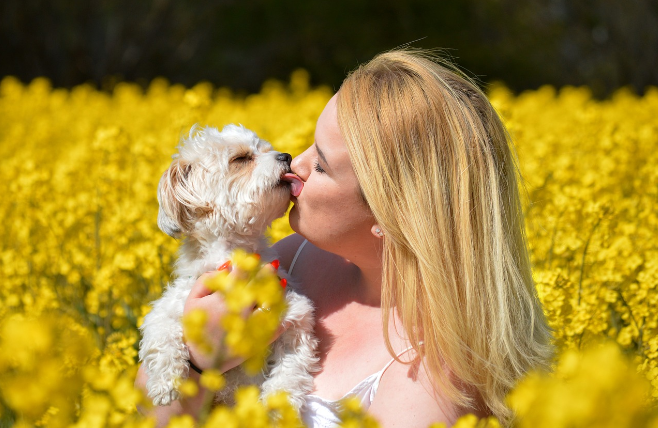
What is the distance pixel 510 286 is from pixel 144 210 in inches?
95.0

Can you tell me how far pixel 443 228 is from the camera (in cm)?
188

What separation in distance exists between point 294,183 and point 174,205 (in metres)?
0.41

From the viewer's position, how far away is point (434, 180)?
1885mm

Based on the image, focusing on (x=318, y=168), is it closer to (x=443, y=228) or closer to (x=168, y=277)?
(x=443, y=228)

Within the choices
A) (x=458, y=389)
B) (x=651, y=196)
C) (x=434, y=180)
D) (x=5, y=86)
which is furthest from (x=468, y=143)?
(x=5, y=86)

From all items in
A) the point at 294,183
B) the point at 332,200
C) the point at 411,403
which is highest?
the point at 332,200

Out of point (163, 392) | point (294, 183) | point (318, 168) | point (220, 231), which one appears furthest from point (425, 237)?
point (163, 392)

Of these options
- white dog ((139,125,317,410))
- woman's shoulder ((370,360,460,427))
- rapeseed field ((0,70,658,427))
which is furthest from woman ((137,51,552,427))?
rapeseed field ((0,70,658,427))

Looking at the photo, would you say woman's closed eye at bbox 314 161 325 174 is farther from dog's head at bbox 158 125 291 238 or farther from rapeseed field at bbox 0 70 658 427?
rapeseed field at bbox 0 70 658 427

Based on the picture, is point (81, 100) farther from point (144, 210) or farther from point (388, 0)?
point (388, 0)

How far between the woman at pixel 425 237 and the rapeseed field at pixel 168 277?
8.9 inches

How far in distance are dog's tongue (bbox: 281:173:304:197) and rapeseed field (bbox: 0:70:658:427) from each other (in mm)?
718

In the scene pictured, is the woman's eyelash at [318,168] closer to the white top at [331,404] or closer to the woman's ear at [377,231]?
the woman's ear at [377,231]

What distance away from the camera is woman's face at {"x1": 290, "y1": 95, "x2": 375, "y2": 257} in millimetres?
1952
